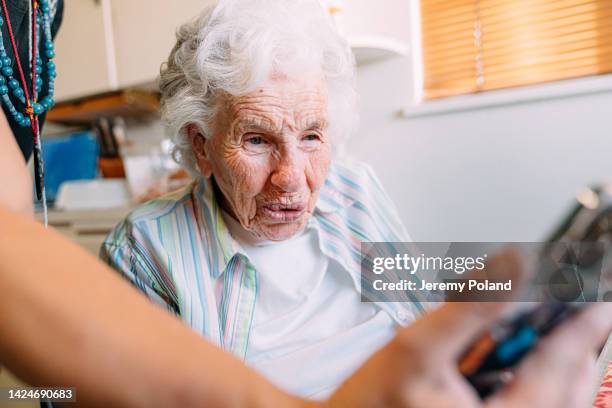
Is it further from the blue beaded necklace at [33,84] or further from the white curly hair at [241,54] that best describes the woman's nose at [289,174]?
the blue beaded necklace at [33,84]

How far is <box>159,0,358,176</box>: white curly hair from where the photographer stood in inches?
31.0

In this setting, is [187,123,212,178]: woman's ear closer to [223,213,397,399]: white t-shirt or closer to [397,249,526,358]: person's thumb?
[223,213,397,399]: white t-shirt

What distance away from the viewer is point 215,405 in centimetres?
21

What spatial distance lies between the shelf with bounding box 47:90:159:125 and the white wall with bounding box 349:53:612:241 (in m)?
1.11

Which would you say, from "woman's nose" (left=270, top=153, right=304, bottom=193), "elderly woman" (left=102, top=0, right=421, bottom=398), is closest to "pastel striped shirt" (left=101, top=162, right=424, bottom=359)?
"elderly woman" (left=102, top=0, right=421, bottom=398)

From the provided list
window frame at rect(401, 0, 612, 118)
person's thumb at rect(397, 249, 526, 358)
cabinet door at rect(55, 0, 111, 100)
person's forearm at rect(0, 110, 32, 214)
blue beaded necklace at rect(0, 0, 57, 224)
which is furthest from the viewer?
cabinet door at rect(55, 0, 111, 100)

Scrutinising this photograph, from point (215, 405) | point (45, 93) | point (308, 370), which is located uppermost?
point (45, 93)

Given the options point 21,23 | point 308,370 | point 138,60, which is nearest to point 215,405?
point 308,370

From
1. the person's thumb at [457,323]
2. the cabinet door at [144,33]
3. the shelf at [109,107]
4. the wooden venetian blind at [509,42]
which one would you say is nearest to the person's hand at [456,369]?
the person's thumb at [457,323]

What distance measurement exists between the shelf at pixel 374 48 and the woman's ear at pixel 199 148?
2.35 ft

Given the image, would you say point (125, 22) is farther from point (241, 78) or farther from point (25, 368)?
point (25, 368)

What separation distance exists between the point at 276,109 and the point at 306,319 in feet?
1.18

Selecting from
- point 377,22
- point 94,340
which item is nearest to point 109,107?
point 377,22

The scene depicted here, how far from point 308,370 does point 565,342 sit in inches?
23.4
